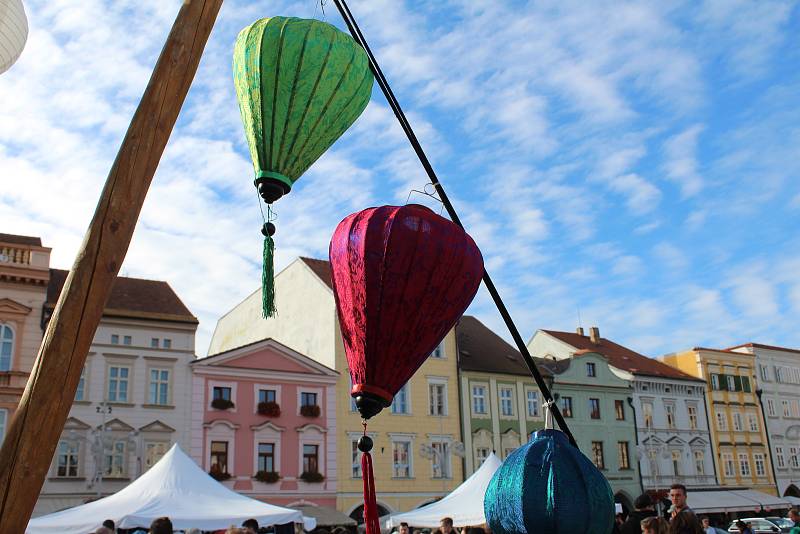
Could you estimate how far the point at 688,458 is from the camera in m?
40.5

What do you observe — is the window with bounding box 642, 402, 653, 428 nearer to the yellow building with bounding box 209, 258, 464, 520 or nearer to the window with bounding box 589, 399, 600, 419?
the window with bounding box 589, 399, 600, 419

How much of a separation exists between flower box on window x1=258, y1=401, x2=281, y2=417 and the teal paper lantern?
983 inches

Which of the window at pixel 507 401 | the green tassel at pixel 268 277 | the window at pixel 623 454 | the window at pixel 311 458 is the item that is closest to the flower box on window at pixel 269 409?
the window at pixel 311 458

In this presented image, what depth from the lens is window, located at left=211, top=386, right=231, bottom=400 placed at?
91.7 ft

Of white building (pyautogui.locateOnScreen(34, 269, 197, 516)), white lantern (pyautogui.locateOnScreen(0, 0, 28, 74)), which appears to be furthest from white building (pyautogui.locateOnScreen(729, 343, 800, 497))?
white lantern (pyautogui.locateOnScreen(0, 0, 28, 74))

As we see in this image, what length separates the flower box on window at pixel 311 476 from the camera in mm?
28656

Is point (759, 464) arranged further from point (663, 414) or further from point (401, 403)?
point (401, 403)

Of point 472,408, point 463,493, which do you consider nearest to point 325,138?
point 463,493

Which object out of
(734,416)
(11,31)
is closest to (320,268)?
(734,416)

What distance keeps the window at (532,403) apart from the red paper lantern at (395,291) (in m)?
32.9

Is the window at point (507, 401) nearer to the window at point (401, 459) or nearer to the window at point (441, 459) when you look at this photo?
the window at point (441, 459)

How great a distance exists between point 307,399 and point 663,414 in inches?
794

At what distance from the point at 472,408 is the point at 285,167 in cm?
3056

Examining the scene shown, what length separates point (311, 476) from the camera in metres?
28.8
